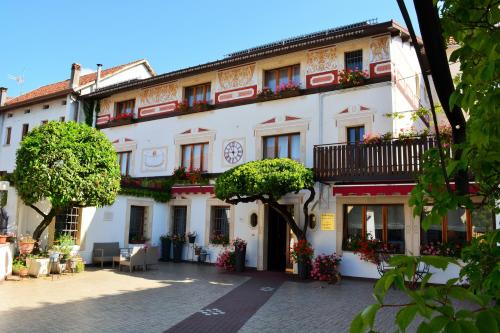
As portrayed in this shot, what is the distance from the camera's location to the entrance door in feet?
51.6

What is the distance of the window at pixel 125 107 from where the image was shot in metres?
20.7

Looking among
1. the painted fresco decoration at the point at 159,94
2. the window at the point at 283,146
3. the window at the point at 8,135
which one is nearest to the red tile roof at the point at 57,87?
the window at the point at 8,135

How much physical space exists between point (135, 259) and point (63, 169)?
4.00 m

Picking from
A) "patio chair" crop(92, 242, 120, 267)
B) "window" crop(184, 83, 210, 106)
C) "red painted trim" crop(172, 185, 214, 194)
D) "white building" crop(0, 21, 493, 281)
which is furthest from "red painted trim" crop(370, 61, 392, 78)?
"patio chair" crop(92, 242, 120, 267)

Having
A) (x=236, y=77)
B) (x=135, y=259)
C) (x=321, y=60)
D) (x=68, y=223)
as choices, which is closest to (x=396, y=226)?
(x=321, y=60)

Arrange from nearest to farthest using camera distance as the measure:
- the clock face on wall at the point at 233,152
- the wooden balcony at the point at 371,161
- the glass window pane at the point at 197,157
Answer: the wooden balcony at the point at 371,161, the clock face on wall at the point at 233,152, the glass window pane at the point at 197,157

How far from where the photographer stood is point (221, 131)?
1738 centimetres

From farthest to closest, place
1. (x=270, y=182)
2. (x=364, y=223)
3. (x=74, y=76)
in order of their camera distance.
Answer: (x=74, y=76) → (x=364, y=223) → (x=270, y=182)

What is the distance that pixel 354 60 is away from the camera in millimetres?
15008

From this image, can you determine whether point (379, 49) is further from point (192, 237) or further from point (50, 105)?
point (50, 105)

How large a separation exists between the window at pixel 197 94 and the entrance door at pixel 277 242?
5.99 m

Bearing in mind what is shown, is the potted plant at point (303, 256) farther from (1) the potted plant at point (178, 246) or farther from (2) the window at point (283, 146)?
(1) the potted plant at point (178, 246)

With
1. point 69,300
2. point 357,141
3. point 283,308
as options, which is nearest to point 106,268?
point 69,300

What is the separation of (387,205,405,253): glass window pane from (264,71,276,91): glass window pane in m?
6.61
